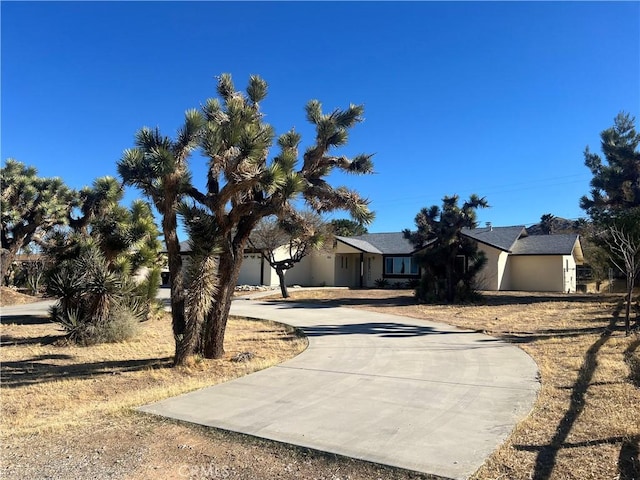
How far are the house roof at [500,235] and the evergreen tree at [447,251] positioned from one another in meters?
7.28

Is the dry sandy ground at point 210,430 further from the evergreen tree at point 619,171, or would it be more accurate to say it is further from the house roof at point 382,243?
the house roof at point 382,243

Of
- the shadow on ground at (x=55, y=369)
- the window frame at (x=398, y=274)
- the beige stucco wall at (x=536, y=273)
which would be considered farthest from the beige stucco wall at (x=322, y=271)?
the shadow on ground at (x=55, y=369)

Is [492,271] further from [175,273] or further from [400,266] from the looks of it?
[175,273]

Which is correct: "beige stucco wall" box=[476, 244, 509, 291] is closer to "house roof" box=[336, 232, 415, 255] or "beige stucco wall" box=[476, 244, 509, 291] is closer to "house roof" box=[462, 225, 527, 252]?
"house roof" box=[462, 225, 527, 252]

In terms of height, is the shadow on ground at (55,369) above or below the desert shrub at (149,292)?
below

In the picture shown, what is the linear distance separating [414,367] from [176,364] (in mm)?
4583

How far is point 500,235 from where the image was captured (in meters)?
34.2

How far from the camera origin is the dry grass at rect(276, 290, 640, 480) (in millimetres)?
4441

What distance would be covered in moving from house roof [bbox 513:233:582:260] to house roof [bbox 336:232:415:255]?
23.8ft

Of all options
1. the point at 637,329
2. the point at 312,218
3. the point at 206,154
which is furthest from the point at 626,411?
the point at 312,218

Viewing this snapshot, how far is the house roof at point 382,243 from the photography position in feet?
119

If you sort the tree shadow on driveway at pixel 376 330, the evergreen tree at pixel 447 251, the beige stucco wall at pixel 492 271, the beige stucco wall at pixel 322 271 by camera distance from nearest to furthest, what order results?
1. the tree shadow on driveway at pixel 376 330
2. the evergreen tree at pixel 447 251
3. the beige stucco wall at pixel 492 271
4. the beige stucco wall at pixel 322 271

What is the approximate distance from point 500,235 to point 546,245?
302 centimetres

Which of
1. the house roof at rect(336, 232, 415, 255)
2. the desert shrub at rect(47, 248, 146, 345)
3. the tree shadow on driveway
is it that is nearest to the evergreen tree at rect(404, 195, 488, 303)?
the tree shadow on driveway
